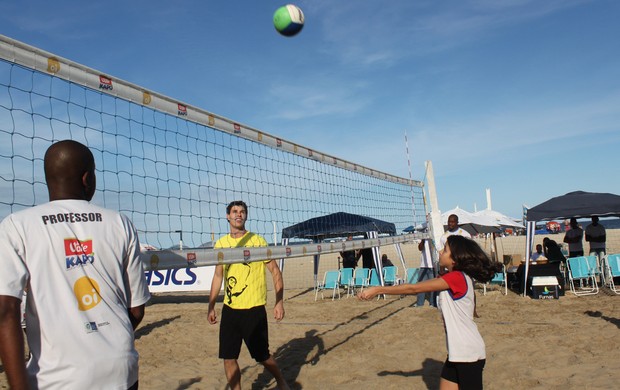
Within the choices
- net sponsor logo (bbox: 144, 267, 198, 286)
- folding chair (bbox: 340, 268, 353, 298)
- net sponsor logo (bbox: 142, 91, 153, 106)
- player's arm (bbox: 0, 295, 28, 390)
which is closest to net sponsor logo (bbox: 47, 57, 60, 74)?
net sponsor logo (bbox: 142, 91, 153, 106)

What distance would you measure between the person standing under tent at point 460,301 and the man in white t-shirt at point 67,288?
1571mm

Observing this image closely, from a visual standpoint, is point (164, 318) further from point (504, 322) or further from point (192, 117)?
point (192, 117)

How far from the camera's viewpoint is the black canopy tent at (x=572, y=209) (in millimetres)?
9883

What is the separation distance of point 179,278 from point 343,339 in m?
5.50

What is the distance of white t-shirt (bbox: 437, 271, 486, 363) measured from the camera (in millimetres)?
2904

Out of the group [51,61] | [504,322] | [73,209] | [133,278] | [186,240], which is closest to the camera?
[73,209]

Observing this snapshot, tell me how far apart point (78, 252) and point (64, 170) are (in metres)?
0.28

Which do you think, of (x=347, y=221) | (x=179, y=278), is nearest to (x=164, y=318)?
(x=179, y=278)

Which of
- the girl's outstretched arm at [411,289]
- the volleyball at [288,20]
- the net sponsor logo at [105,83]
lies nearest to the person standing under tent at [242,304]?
the girl's outstretched arm at [411,289]

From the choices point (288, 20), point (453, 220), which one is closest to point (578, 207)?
point (453, 220)

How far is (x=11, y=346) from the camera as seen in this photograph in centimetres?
146

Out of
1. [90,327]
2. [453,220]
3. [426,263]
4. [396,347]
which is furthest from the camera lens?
[426,263]

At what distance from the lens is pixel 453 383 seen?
9.72ft

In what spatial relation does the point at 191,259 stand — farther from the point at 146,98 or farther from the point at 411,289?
the point at 411,289
